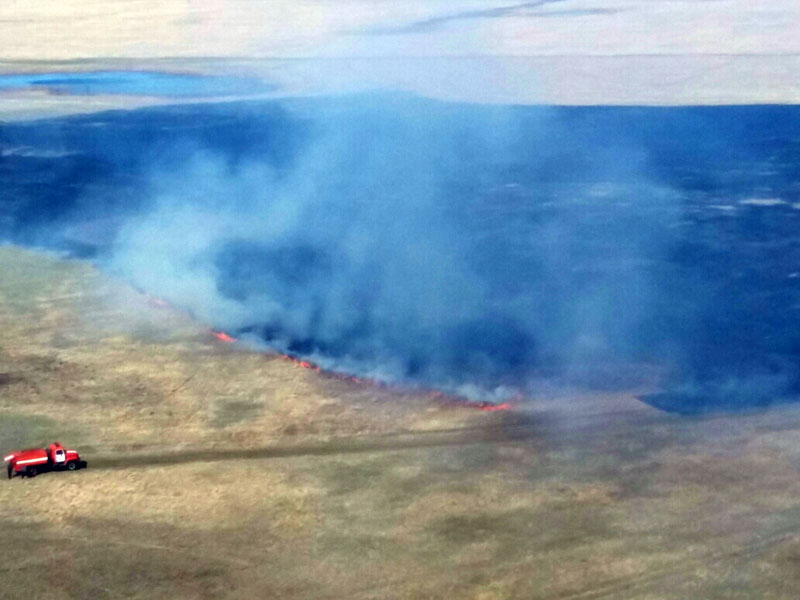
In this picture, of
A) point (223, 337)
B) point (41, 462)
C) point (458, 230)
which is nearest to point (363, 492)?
point (41, 462)

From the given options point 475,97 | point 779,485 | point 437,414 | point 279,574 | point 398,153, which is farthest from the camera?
point 475,97

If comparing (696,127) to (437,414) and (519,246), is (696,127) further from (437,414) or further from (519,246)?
(437,414)

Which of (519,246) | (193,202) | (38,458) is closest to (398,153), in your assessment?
(193,202)

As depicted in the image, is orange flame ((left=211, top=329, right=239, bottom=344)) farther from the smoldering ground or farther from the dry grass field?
the dry grass field

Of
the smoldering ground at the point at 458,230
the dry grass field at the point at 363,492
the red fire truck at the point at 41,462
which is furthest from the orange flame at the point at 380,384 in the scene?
the red fire truck at the point at 41,462

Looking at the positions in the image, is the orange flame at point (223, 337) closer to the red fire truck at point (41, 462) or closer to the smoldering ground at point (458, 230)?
the smoldering ground at point (458, 230)

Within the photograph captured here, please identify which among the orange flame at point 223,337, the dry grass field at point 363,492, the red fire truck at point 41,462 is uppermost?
the orange flame at point 223,337

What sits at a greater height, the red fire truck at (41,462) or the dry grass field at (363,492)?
the red fire truck at (41,462)
